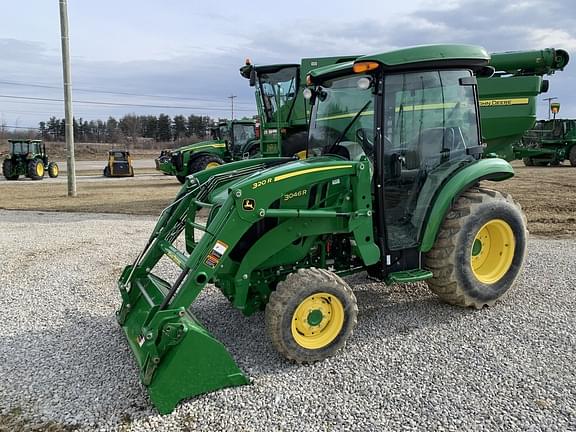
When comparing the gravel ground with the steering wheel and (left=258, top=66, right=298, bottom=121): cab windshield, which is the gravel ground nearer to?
the steering wheel

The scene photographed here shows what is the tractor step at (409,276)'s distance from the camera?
422 centimetres

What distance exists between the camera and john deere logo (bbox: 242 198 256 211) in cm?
362

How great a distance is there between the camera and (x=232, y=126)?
59.8ft

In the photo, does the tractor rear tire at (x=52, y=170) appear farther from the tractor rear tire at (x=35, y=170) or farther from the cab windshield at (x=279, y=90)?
the cab windshield at (x=279, y=90)

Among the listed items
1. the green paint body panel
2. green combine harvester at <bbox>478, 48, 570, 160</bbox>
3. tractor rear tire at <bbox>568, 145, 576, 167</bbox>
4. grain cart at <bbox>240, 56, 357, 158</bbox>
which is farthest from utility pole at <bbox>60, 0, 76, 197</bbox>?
tractor rear tire at <bbox>568, 145, 576, 167</bbox>

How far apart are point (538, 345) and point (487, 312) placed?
2.35 ft

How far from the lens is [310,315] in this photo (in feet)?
12.2

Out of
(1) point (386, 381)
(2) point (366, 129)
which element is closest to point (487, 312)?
(1) point (386, 381)

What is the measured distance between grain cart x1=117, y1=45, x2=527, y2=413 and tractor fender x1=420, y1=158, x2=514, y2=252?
0.04 feet

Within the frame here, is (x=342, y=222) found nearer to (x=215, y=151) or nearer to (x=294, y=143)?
(x=294, y=143)

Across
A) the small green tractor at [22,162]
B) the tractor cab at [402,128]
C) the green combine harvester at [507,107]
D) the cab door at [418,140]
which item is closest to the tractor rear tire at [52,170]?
the small green tractor at [22,162]

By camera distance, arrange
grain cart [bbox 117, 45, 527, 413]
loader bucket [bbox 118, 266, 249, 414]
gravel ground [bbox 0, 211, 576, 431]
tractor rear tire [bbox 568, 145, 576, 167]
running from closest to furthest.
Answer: gravel ground [bbox 0, 211, 576, 431] → loader bucket [bbox 118, 266, 249, 414] → grain cart [bbox 117, 45, 527, 413] → tractor rear tire [bbox 568, 145, 576, 167]

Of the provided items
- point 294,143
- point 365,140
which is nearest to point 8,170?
point 294,143

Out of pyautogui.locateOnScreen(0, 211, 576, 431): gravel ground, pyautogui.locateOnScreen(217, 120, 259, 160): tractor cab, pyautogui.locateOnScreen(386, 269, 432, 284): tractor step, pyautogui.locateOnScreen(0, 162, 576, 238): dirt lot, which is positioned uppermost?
pyautogui.locateOnScreen(217, 120, 259, 160): tractor cab
